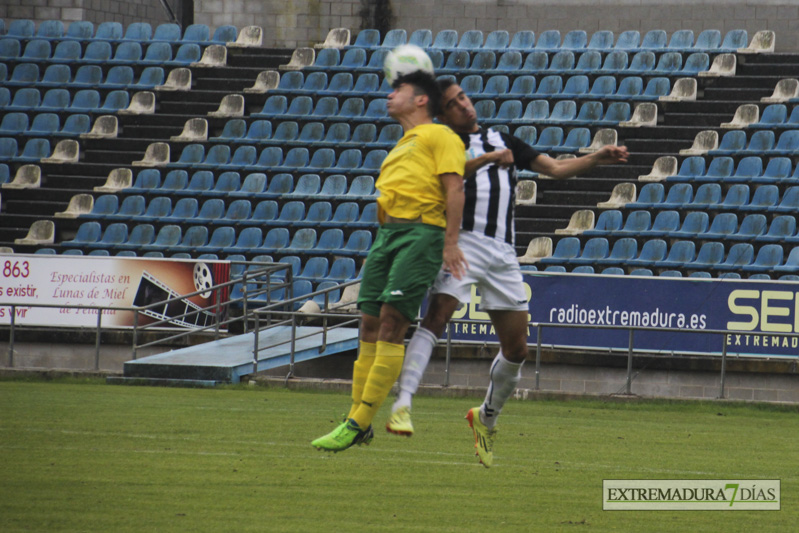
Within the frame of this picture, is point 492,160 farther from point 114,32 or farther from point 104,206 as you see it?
point 114,32

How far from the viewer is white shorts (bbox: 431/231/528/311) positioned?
20.2 feet

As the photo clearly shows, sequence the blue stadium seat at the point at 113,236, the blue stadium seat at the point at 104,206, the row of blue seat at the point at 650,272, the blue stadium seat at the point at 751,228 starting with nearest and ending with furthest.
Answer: the row of blue seat at the point at 650,272
the blue stadium seat at the point at 751,228
the blue stadium seat at the point at 113,236
the blue stadium seat at the point at 104,206

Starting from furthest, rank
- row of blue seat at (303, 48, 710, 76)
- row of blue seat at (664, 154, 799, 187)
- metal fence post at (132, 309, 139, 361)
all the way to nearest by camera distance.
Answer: row of blue seat at (303, 48, 710, 76) → row of blue seat at (664, 154, 799, 187) → metal fence post at (132, 309, 139, 361)

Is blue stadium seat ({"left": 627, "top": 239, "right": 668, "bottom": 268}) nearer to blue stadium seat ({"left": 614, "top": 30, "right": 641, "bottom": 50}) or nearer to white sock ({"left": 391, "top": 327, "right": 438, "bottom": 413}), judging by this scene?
blue stadium seat ({"left": 614, "top": 30, "right": 641, "bottom": 50})

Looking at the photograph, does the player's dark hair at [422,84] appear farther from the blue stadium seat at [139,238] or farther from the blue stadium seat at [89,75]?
the blue stadium seat at [89,75]

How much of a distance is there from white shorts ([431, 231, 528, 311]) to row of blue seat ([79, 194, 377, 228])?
12.2 m

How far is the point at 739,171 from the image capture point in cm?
1805

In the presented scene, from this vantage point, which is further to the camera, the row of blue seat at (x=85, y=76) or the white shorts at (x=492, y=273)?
the row of blue seat at (x=85, y=76)

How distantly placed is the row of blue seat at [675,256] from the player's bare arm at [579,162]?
10.3 meters

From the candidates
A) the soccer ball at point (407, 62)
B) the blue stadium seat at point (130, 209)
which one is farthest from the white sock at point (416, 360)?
the blue stadium seat at point (130, 209)

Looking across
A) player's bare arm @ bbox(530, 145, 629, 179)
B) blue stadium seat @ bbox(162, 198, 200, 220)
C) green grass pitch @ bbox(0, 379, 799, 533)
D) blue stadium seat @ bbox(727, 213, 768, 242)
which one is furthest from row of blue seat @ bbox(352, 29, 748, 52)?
player's bare arm @ bbox(530, 145, 629, 179)

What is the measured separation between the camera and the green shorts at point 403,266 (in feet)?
19.3

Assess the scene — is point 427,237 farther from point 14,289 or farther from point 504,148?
point 14,289

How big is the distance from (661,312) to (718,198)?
3779 millimetres
